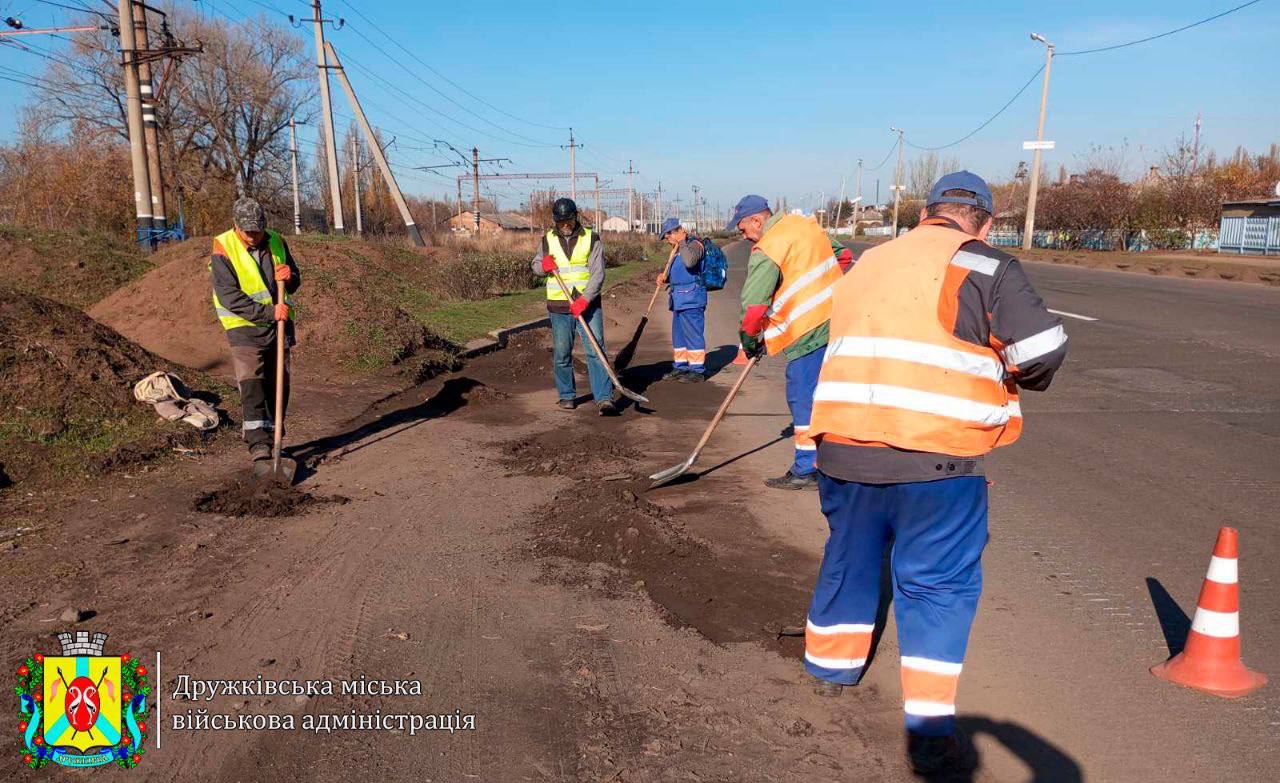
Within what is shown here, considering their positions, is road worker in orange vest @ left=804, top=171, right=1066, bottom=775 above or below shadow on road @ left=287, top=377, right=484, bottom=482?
above

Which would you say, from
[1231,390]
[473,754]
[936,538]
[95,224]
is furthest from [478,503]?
[95,224]

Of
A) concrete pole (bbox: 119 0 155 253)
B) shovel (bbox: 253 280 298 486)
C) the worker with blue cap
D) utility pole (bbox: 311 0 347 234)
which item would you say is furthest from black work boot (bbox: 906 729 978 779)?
utility pole (bbox: 311 0 347 234)

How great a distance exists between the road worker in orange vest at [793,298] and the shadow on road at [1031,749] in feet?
7.42

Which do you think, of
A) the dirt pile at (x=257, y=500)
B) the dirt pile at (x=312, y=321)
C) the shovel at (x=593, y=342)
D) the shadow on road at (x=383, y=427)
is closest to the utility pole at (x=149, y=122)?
the dirt pile at (x=312, y=321)

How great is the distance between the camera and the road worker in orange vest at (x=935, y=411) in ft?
8.93

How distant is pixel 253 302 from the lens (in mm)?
6078

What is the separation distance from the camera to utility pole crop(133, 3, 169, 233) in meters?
19.5

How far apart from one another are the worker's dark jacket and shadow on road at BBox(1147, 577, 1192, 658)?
5.45m

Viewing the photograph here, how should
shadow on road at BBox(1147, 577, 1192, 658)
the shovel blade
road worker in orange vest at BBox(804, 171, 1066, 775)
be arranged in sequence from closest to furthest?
road worker in orange vest at BBox(804, 171, 1066, 775), shadow on road at BBox(1147, 577, 1192, 658), the shovel blade

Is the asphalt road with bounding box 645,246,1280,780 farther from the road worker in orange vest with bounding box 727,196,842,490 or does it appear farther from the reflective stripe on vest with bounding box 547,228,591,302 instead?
the reflective stripe on vest with bounding box 547,228,591,302

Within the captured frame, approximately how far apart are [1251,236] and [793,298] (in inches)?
1658

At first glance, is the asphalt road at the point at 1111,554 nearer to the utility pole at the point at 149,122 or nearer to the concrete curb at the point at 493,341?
the concrete curb at the point at 493,341

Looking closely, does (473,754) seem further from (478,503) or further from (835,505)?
(478,503)

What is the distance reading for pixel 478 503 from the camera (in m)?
5.54
